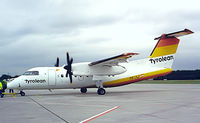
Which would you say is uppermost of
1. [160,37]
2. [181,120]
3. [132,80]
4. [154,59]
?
[160,37]

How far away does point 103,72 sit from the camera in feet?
67.8

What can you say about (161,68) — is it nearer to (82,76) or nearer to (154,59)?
(154,59)

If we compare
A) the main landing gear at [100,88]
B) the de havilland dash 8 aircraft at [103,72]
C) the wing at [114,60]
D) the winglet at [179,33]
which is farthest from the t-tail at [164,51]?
the main landing gear at [100,88]

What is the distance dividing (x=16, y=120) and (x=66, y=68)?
11417 millimetres

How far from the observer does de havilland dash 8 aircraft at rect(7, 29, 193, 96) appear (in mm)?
19922

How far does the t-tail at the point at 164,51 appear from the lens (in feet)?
72.4

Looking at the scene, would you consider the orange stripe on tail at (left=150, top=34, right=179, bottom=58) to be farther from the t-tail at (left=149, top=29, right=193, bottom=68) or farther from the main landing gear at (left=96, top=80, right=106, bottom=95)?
the main landing gear at (left=96, top=80, right=106, bottom=95)

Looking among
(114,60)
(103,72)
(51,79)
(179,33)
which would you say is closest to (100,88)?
(103,72)

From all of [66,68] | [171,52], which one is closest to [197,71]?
[171,52]

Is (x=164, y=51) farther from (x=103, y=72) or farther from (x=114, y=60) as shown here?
(x=103, y=72)

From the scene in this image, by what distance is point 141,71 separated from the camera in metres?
21.8

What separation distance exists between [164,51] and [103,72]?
267 inches

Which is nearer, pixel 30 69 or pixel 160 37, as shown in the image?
pixel 30 69

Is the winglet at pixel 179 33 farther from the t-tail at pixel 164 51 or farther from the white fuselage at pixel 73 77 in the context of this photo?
the white fuselage at pixel 73 77
